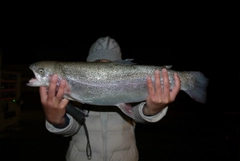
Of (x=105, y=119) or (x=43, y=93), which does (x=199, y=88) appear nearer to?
(x=105, y=119)

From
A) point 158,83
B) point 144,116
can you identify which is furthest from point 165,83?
point 144,116

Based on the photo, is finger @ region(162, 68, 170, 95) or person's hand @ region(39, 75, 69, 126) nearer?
person's hand @ region(39, 75, 69, 126)

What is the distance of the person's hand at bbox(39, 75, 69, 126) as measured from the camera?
224 centimetres

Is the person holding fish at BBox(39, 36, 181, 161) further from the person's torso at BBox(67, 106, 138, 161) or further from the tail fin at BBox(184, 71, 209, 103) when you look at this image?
the tail fin at BBox(184, 71, 209, 103)

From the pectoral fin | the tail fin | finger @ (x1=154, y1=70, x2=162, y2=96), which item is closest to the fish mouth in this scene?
the pectoral fin

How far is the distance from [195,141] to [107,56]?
5.89 m

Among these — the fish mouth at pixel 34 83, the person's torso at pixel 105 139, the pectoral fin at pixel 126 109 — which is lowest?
the person's torso at pixel 105 139

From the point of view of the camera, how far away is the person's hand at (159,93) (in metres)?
2.38

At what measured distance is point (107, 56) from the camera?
2.81 m

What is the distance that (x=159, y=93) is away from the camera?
2.39 metres

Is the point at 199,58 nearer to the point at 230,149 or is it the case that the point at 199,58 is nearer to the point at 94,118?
the point at 230,149

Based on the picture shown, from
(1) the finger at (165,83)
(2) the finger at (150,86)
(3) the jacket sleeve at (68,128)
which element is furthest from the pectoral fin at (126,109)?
(3) the jacket sleeve at (68,128)

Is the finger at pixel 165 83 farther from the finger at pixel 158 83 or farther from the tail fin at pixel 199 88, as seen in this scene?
the tail fin at pixel 199 88

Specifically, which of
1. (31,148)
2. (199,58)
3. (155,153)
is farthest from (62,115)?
(199,58)
